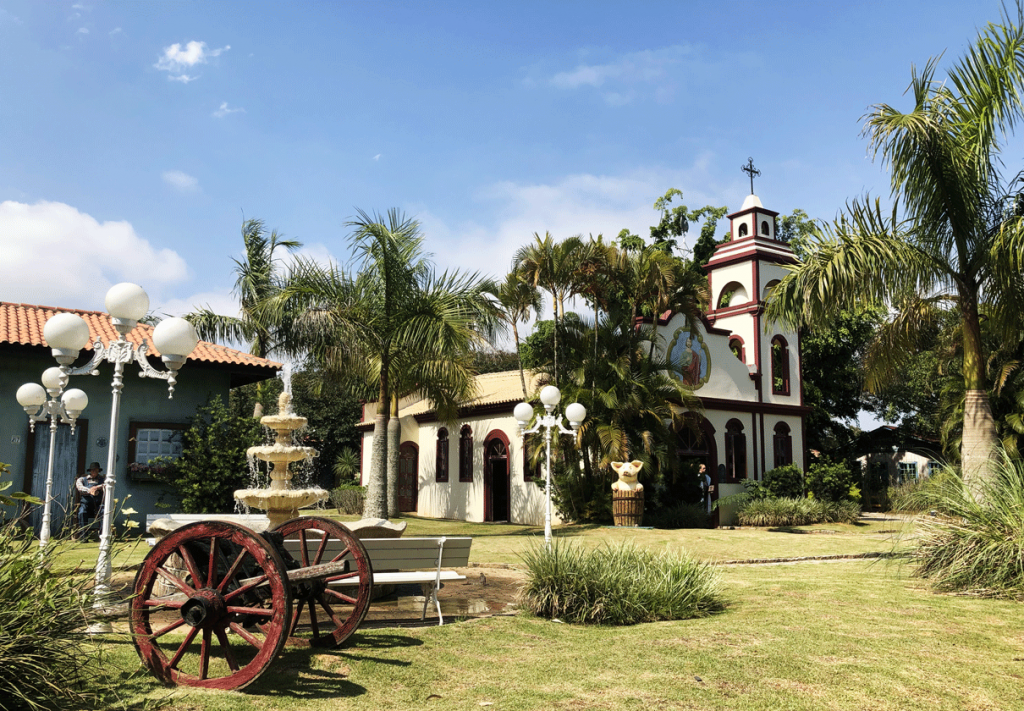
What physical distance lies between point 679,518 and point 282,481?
43.1 ft

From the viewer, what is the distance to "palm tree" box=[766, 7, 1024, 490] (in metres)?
10.6

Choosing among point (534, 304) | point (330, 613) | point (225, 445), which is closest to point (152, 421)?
point (225, 445)

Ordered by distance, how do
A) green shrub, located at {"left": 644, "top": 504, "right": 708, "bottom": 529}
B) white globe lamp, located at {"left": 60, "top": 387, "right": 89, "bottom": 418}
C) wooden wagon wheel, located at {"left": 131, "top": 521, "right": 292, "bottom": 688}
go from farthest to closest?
1. green shrub, located at {"left": 644, "top": 504, "right": 708, "bottom": 529}
2. white globe lamp, located at {"left": 60, "top": 387, "right": 89, "bottom": 418}
3. wooden wagon wheel, located at {"left": 131, "top": 521, "right": 292, "bottom": 688}

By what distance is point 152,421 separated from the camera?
709 inches

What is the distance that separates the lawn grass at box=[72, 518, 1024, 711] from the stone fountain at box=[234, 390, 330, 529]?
108 inches

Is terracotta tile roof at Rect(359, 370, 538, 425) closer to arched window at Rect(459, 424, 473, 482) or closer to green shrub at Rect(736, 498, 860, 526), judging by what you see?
arched window at Rect(459, 424, 473, 482)

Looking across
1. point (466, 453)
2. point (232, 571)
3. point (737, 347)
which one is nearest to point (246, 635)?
point (232, 571)

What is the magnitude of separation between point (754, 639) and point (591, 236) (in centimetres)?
1436

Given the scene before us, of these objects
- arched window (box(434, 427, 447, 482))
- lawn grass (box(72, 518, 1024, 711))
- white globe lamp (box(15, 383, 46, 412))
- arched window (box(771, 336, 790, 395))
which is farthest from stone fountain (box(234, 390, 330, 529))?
arched window (box(771, 336, 790, 395))

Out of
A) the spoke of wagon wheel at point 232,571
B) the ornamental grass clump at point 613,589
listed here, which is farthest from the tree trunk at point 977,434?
the spoke of wagon wheel at point 232,571

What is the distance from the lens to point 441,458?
1046 inches

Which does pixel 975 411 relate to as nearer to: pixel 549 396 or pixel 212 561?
pixel 549 396

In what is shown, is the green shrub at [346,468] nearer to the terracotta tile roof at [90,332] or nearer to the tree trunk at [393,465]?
the tree trunk at [393,465]

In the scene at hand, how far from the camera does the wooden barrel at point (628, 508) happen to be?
62.8ft
